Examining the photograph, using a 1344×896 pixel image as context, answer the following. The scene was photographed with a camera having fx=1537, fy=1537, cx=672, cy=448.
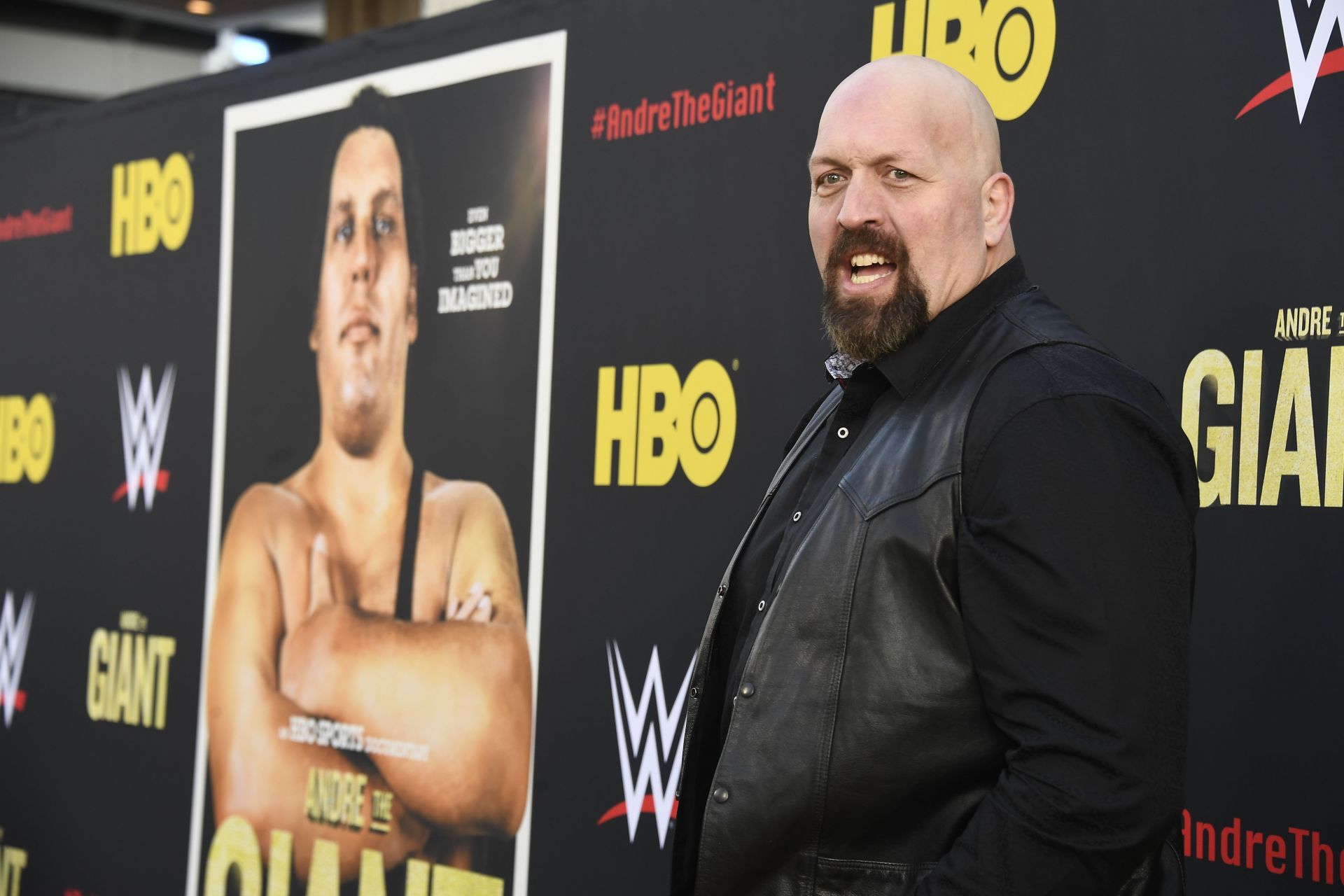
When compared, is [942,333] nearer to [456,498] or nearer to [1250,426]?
[1250,426]

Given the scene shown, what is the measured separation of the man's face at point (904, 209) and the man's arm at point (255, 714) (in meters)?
2.11

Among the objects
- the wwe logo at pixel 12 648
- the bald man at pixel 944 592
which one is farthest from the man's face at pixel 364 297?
the bald man at pixel 944 592

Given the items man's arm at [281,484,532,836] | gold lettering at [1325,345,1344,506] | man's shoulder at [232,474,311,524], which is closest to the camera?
gold lettering at [1325,345,1344,506]

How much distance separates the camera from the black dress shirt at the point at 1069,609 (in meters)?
1.36

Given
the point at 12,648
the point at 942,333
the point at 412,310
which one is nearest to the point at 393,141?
the point at 412,310

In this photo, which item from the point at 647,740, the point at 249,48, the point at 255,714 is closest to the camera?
the point at 647,740

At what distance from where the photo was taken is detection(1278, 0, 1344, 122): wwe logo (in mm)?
2012

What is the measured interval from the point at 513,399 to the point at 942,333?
1709 millimetres

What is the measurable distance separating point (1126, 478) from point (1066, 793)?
11.4 inches

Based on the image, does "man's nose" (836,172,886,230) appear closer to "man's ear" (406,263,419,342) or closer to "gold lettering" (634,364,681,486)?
"gold lettering" (634,364,681,486)

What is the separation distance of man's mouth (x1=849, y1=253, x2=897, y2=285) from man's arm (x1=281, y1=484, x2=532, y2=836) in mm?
1619

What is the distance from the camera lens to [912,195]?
166 cm

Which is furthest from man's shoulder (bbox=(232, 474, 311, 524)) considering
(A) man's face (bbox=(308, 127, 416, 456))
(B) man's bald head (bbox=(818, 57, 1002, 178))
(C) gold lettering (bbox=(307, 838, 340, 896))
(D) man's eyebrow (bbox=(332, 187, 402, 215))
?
(B) man's bald head (bbox=(818, 57, 1002, 178))

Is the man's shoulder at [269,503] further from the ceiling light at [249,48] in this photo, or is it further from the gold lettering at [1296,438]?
the ceiling light at [249,48]
